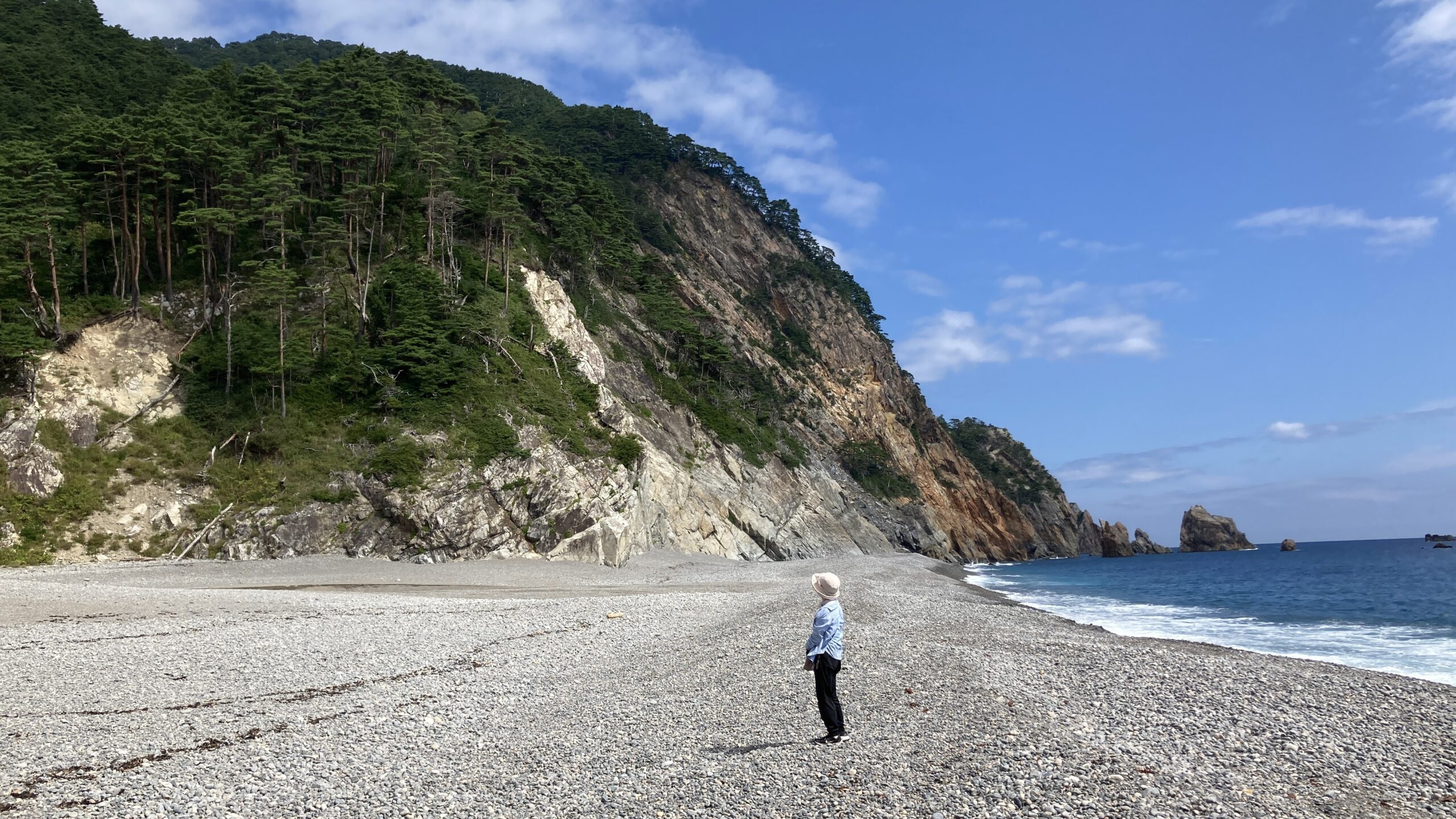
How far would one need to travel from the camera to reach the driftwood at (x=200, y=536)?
26.5 metres

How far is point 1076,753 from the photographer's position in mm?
Result: 8070

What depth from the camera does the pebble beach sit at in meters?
7.21

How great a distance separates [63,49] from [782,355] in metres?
64.3

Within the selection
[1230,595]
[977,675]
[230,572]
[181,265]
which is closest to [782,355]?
[1230,595]

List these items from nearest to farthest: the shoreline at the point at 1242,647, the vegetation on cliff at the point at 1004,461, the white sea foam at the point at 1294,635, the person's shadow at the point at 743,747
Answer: the person's shadow at the point at 743,747
the shoreline at the point at 1242,647
the white sea foam at the point at 1294,635
the vegetation on cliff at the point at 1004,461

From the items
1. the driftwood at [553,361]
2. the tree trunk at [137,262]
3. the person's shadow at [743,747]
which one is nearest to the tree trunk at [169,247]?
the tree trunk at [137,262]

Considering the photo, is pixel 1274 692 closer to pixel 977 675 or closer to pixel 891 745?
pixel 977 675

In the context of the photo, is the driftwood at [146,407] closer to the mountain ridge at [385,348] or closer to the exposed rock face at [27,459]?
the mountain ridge at [385,348]

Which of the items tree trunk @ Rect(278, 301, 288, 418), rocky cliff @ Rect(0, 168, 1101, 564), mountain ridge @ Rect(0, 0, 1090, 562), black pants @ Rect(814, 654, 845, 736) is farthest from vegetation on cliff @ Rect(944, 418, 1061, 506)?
black pants @ Rect(814, 654, 845, 736)

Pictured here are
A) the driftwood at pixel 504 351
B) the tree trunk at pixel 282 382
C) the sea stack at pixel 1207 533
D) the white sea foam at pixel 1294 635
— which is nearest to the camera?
the white sea foam at pixel 1294 635

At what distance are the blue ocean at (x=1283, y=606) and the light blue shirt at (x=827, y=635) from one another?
14651 mm

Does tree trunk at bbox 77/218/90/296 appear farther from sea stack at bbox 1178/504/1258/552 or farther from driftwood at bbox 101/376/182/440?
sea stack at bbox 1178/504/1258/552

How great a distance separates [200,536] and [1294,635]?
36.7 metres

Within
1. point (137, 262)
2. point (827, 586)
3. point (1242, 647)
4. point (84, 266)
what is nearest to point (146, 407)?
A: point (137, 262)
